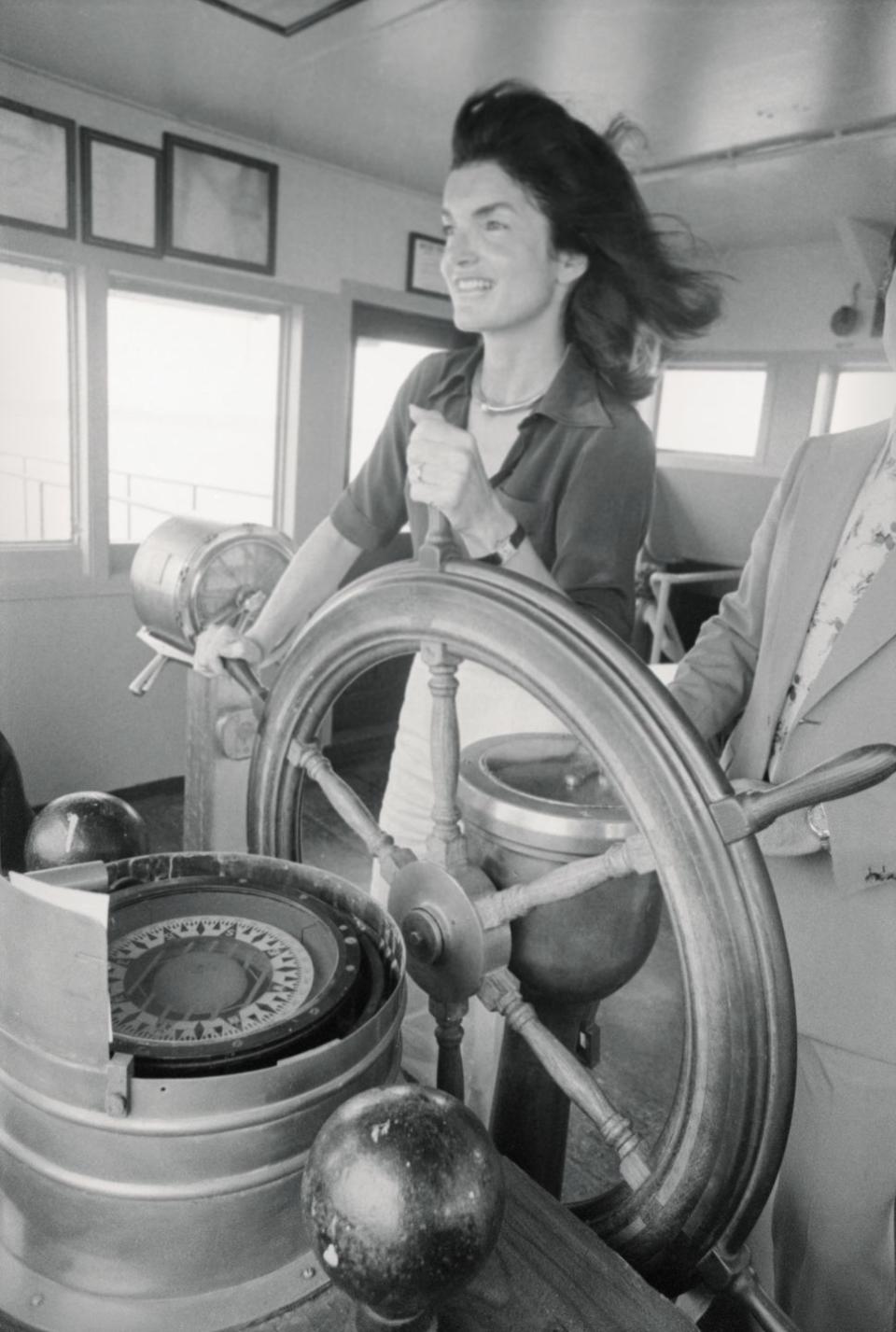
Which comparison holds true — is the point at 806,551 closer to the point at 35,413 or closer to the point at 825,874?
the point at 825,874

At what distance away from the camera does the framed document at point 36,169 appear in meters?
3.71

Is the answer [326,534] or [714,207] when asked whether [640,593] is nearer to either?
[714,207]

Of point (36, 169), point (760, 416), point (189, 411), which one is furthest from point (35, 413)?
point (760, 416)

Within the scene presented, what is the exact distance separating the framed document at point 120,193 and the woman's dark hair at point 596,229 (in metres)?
3.05

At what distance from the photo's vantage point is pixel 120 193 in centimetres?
407

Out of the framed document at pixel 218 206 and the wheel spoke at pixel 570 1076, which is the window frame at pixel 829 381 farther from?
the wheel spoke at pixel 570 1076

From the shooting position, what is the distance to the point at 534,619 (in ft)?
2.77

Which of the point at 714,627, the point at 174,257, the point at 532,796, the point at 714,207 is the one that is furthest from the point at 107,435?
the point at 532,796

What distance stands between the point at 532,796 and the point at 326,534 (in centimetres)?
79

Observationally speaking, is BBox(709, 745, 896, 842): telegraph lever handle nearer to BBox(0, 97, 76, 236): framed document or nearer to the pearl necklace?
the pearl necklace

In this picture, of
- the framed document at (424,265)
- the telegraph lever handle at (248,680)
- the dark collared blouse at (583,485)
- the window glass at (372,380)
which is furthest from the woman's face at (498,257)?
the framed document at (424,265)

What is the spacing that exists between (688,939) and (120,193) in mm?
4213

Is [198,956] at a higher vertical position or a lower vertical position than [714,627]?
lower

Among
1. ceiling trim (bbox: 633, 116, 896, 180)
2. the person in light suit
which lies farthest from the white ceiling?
the person in light suit
